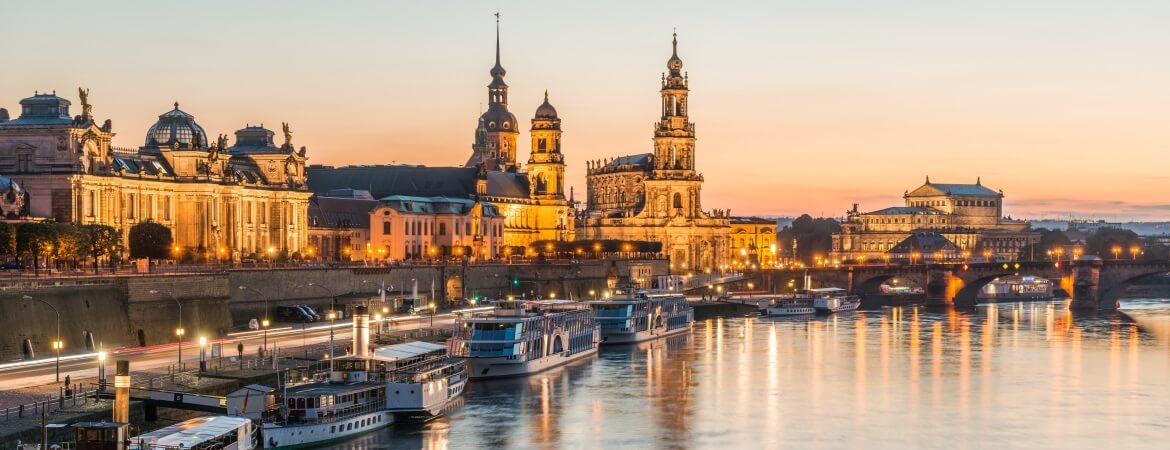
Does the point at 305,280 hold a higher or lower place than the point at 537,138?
lower

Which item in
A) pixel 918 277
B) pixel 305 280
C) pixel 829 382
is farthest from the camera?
pixel 918 277

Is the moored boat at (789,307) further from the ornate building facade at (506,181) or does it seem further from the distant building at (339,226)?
the distant building at (339,226)

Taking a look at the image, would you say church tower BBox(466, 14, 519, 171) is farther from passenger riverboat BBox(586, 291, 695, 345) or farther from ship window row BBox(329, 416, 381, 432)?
ship window row BBox(329, 416, 381, 432)

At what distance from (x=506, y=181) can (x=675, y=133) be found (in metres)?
19.9

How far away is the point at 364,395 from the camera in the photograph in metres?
52.6

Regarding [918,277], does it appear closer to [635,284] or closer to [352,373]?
[635,284]

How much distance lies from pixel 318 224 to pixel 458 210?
18072mm

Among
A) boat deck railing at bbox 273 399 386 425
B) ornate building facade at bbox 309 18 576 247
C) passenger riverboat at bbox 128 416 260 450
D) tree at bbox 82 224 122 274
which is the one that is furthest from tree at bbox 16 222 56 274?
ornate building facade at bbox 309 18 576 247

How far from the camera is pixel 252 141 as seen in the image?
4422 inches

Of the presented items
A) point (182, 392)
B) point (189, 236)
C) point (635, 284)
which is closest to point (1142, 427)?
point (182, 392)

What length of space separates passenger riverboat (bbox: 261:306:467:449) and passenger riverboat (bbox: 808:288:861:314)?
3098 inches

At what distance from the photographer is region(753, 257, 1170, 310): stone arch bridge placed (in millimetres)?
146625

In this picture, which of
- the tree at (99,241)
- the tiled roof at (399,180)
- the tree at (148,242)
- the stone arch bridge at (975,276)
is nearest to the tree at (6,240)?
the tree at (99,241)

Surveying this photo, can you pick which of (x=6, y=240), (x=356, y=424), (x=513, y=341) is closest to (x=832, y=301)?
(x=513, y=341)
